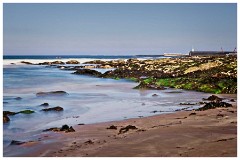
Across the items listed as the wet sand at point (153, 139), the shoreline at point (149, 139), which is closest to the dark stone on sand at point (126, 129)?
the shoreline at point (149, 139)

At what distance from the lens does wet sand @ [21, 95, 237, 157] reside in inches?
284

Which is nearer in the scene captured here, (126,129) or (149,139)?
(149,139)

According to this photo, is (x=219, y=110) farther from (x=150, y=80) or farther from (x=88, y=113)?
(x=150, y=80)

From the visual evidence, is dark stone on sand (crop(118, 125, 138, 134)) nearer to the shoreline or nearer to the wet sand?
the shoreline

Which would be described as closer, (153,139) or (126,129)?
(153,139)

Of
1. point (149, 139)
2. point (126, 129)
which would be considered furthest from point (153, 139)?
point (126, 129)

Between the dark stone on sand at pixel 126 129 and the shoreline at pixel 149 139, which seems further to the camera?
the dark stone on sand at pixel 126 129

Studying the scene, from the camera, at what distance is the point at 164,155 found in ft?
22.9

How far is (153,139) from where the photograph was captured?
8234 mm

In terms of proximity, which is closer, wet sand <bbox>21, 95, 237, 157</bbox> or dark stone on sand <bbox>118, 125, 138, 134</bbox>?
wet sand <bbox>21, 95, 237, 157</bbox>

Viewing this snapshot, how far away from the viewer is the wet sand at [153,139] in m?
7.20

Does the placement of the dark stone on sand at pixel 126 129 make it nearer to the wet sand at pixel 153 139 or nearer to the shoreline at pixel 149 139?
the shoreline at pixel 149 139

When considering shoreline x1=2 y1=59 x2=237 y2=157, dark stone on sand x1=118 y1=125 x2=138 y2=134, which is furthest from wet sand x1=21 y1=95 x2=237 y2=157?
dark stone on sand x1=118 y1=125 x2=138 y2=134

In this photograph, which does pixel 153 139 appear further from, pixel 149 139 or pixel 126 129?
pixel 126 129
